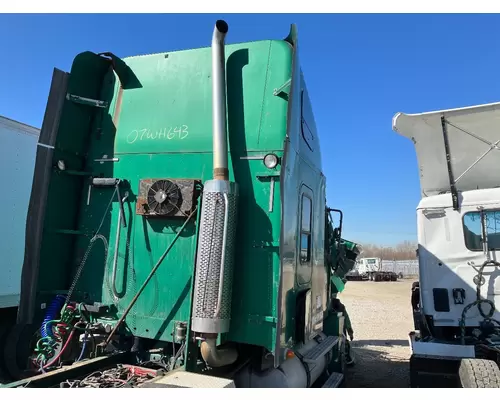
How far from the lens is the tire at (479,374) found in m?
4.35

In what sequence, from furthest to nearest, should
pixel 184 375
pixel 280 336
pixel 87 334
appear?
pixel 87 334 → pixel 280 336 → pixel 184 375

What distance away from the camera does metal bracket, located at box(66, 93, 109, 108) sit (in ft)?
14.8

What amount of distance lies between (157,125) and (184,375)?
2.45 metres

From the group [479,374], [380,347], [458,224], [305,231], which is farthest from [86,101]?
[380,347]

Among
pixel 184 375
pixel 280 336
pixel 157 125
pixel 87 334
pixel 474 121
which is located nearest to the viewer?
pixel 184 375

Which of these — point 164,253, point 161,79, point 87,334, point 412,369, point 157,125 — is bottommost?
point 412,369

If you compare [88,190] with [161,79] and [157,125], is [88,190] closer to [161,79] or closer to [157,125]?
[157,125]

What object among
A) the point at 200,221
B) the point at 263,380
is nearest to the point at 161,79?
the point at 200,221

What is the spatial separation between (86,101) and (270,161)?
2.20 m

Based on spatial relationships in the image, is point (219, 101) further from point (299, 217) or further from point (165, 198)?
point (299, 217)

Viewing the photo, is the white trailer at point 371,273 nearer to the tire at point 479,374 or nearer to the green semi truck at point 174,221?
the tire at point 479,374

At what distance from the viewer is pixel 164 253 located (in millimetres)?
3893

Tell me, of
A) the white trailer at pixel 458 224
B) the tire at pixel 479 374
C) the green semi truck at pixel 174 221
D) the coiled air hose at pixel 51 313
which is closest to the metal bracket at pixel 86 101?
the green semi truck at pixel 174 221

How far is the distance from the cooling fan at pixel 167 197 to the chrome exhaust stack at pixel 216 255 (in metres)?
0.30
